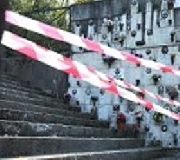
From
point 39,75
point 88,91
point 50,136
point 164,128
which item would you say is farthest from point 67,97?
point 50,136

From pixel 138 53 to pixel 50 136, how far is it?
13.3ft

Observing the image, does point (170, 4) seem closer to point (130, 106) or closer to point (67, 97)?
point (130, 106)

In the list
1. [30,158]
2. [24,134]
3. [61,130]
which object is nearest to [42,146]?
[24,134]

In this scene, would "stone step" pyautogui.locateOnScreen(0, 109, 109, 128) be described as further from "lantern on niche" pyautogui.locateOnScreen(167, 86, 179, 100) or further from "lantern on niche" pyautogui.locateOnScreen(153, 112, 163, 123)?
"lantern on niche" pyautogui.locateOnScreen(167, 86, 179, 100)

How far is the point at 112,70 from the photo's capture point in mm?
8711

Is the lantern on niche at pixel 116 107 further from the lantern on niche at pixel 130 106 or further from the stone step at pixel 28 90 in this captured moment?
the stone step at pixel 28 90

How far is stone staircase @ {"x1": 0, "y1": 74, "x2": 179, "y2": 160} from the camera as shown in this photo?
3910 mm

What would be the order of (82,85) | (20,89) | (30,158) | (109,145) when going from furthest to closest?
(82,85) < (20,89) < (109,145) < (30,158)

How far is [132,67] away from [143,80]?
319mm

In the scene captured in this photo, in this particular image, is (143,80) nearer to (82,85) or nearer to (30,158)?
(82,85)

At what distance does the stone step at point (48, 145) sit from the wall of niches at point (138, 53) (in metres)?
1.95

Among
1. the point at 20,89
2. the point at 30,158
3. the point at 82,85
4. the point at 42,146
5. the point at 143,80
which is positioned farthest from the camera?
the point at 82,85

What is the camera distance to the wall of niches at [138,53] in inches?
321

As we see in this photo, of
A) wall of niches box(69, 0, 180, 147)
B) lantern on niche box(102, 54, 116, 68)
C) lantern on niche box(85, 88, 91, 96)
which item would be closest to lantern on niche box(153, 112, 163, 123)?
wall of niches box(69, 0, 180, 147)
